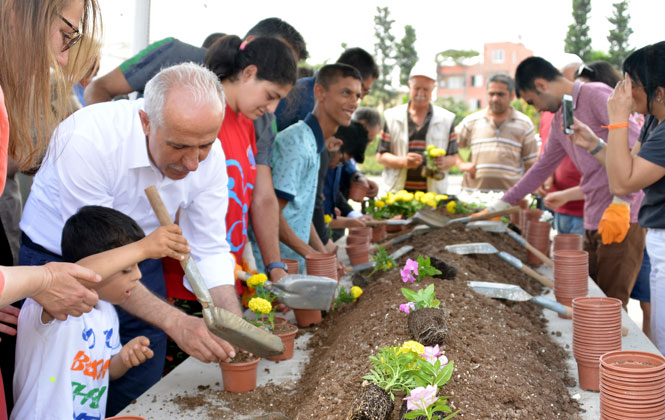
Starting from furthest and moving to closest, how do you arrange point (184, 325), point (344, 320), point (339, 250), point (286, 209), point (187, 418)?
1. point (339, 250)
2. point (286, 209)
3. point (344, 320)
4. point (184, 325)
5. point (187, 418)

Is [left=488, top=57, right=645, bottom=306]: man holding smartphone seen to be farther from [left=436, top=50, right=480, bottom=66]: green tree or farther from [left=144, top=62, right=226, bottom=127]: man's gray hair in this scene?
[left=436, top=50, right=480, bottom=66]: green tree

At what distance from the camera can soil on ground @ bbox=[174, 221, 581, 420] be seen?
4.80 ft

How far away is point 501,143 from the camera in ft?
17.4

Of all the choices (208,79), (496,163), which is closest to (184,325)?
(208,79)

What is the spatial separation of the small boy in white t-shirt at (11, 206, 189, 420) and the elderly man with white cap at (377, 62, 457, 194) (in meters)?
3.66

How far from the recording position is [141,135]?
6.21 feet

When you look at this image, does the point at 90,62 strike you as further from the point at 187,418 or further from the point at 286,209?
the point at 286,209

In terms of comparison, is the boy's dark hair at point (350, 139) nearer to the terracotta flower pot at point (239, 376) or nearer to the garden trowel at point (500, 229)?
the garden trowel at point (500, 229)

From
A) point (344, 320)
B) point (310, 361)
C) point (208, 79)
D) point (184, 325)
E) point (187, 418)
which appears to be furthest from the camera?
point (344, 320)

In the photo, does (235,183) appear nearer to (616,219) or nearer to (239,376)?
(239,376)

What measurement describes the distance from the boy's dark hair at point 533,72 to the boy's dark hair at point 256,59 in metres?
1.71

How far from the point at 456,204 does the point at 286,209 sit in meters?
1.60

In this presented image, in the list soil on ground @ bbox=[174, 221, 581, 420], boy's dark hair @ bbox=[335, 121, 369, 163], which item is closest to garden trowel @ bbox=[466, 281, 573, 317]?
soil on ground @ bbox=[174, 221, 581, 420]

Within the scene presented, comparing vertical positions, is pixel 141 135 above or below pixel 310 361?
above
